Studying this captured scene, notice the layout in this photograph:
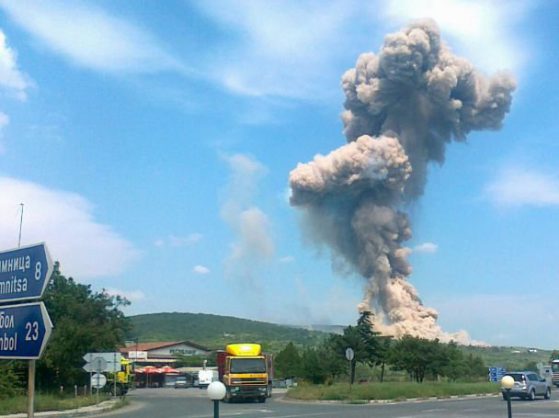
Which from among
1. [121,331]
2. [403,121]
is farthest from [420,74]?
[121,331]

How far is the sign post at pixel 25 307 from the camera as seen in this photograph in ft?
24.1

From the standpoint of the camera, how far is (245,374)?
38688 mm

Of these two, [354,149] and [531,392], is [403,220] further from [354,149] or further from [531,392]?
[531,392]

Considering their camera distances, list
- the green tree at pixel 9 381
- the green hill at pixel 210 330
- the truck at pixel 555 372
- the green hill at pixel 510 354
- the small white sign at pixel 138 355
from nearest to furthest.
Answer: the green tree at pixel 9 381, the truck at pixel 555 372, the small white sign at pixel 138 355, the green hill at pixel 510 354, the green hill at pixel 210 330

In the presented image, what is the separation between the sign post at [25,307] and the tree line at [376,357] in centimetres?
4378

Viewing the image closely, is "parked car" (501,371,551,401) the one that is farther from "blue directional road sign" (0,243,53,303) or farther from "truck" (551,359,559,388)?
"blue directional road sign" (0,243,53,303)

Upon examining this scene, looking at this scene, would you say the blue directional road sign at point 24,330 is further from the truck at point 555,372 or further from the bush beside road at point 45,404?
the truck at point 555,372

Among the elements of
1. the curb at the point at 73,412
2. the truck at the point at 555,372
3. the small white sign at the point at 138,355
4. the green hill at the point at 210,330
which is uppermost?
the green hill at the point at 210,330

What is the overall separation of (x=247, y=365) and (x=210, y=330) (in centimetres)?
11383

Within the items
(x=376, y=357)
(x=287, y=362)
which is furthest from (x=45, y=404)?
(x=287, y=362)

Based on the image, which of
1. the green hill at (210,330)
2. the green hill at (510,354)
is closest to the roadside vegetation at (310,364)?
the green hill at (510,354)

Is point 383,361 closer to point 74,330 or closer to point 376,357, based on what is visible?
point 376,357

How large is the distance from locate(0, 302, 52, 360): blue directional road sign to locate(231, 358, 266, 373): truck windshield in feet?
103

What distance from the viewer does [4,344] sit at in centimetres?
783
